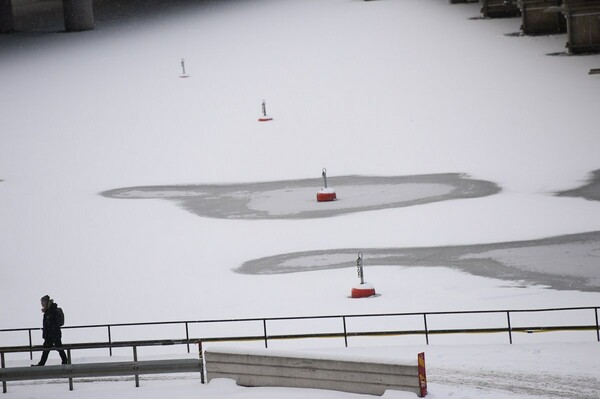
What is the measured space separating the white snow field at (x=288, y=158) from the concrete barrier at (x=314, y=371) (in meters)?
0.17

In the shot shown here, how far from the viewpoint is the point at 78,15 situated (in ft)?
213

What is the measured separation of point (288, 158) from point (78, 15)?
27128 mm

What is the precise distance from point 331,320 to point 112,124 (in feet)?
86.2

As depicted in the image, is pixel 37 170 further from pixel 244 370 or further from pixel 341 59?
pixel 244 370

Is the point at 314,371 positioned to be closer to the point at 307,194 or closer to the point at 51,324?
the point at 51,324

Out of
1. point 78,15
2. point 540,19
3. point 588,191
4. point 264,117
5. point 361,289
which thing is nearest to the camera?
point 361,289

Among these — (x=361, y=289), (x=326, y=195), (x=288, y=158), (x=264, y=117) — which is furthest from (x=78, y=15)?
(x=361, y=289)

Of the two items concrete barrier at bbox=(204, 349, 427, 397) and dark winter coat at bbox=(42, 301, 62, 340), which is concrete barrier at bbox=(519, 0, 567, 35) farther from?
concrete barrier at bbox=(204, 349, 427, 397)

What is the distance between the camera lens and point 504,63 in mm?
50156

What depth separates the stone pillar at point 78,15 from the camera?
210 ft

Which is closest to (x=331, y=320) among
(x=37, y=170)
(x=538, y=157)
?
(x=538, y=157)

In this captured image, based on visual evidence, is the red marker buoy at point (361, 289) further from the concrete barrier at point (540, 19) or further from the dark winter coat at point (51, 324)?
the concrete barrier at point (540, 19)

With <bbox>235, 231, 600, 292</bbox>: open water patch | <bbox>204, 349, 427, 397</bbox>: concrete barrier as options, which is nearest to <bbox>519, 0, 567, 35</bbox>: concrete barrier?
<bbox>235, 231, 600, 292</bbox>: open water patch

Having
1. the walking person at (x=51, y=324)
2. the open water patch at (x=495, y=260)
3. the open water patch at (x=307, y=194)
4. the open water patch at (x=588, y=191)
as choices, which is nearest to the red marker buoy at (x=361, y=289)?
the open water patch at (x=495, y=260)
